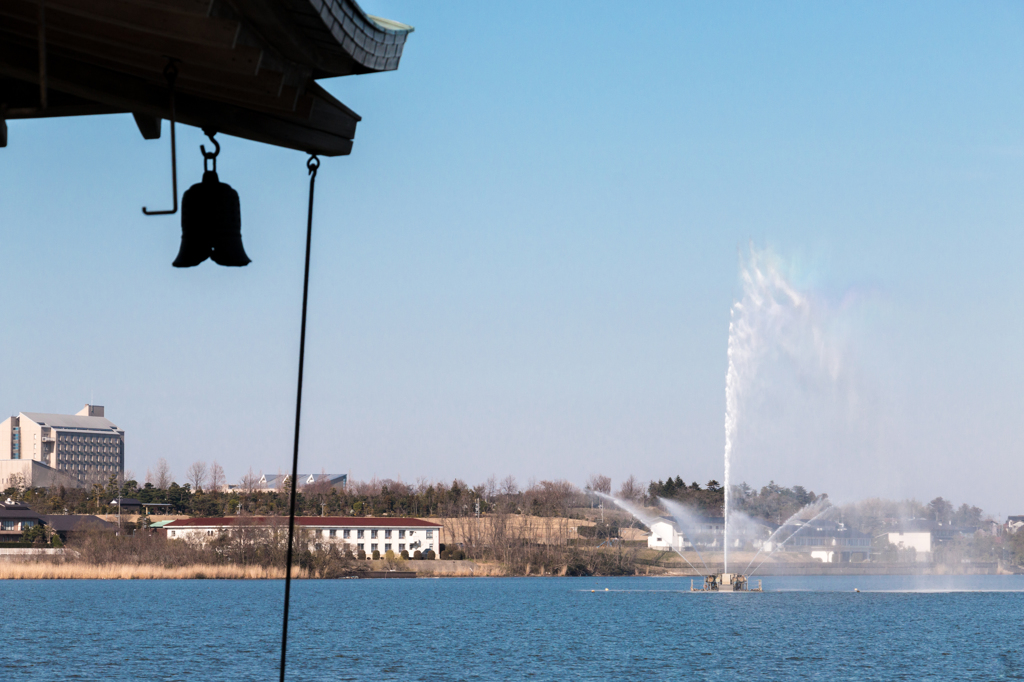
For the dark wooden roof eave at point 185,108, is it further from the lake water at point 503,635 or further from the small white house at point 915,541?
the small white house at point 915,541

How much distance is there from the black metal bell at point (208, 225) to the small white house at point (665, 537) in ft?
521

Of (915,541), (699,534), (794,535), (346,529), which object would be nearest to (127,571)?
(346,529)

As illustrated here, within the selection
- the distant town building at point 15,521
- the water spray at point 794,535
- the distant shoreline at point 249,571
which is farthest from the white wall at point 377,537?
the water spray at point 794,535

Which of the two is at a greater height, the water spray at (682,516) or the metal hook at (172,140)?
the metal hook at (172,140)

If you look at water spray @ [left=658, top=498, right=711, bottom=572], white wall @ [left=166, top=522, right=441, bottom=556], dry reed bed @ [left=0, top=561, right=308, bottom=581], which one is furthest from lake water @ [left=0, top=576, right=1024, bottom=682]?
water spray @ [left=658, top=498, right=711, bottom=572]

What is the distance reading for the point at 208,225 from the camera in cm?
716

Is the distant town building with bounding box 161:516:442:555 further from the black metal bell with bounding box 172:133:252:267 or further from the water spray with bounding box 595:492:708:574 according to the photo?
the black metal bell with bounding box 172:133:252:267

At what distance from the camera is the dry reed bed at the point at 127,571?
11769cm

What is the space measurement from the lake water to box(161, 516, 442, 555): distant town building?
592 inches

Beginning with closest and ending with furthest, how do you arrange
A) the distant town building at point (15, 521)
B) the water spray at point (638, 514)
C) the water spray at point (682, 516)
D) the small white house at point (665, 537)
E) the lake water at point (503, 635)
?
the lake water at point (503, 635) < the distant town building at point (15, 521) < the small white house at point (665, 537) < the water spray at point (638, 514) < the water spray at point (682, 516)

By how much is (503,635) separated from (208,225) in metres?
57.5

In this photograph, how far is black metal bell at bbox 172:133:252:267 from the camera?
282 inches

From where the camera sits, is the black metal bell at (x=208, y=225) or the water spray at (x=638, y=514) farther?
the water spray at (x=638, y=514)

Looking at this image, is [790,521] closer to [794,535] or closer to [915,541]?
[794,535]
